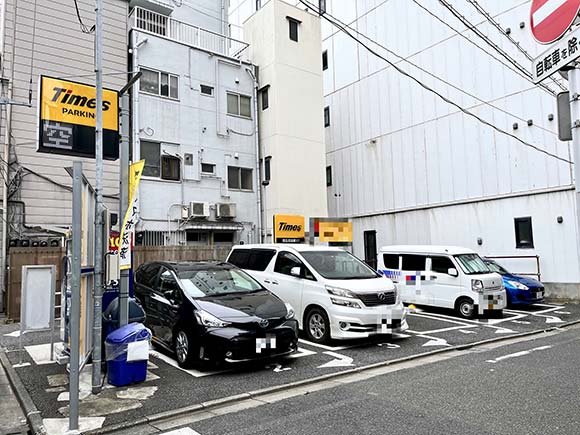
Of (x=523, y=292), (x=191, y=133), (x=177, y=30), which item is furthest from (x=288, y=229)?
(x=177, y=30)

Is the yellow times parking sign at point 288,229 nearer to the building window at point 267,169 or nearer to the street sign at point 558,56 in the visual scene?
the building window at point 267,169

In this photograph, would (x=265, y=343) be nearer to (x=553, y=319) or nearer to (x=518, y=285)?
(x=553, y=319)

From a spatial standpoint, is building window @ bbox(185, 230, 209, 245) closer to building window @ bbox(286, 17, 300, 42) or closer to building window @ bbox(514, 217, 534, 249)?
building window @ bbox(286, 17, 300, 42)

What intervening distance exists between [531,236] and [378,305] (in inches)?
387

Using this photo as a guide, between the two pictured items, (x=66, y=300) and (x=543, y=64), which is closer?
(x=543, y=64)

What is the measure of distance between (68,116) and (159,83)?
34.8 ft

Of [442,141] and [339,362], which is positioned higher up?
[442,141]

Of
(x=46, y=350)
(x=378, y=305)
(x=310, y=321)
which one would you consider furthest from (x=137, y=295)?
(x=378, y=305)

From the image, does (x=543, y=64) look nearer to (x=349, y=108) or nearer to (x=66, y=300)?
(x=66, y=300)

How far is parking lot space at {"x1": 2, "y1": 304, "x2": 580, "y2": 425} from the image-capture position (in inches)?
213

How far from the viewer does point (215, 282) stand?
25.1 ft

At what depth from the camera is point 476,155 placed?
1683 cm

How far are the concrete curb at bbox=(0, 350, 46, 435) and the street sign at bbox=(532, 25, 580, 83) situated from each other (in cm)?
561

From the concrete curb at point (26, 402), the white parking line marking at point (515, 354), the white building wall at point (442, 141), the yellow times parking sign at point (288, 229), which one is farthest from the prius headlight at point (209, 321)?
the white building wall at point (442, 141)
